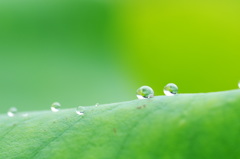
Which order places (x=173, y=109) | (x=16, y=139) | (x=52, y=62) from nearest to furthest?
1. (x=173, y=109)
2. (x=16, y=139)
3. (x=52, y=62)

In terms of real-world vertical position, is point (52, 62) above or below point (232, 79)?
above

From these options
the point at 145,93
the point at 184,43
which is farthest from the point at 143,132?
the point at 184,43

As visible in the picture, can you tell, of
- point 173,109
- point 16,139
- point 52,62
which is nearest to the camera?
point 173,109

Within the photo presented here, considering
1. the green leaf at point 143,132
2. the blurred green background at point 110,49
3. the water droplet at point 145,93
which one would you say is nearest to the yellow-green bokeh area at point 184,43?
the blurred green background at point 110,49

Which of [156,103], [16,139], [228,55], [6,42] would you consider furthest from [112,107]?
[6,42]

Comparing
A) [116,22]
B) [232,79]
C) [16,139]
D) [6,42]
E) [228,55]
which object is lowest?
[16,139]

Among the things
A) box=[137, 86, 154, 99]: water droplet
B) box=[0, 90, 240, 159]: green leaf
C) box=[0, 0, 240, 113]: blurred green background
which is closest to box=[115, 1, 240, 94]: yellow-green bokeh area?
box=[0, 0, 240, 113]: blurred green background

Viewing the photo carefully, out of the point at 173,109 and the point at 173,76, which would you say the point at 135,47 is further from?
the point at 173,109
